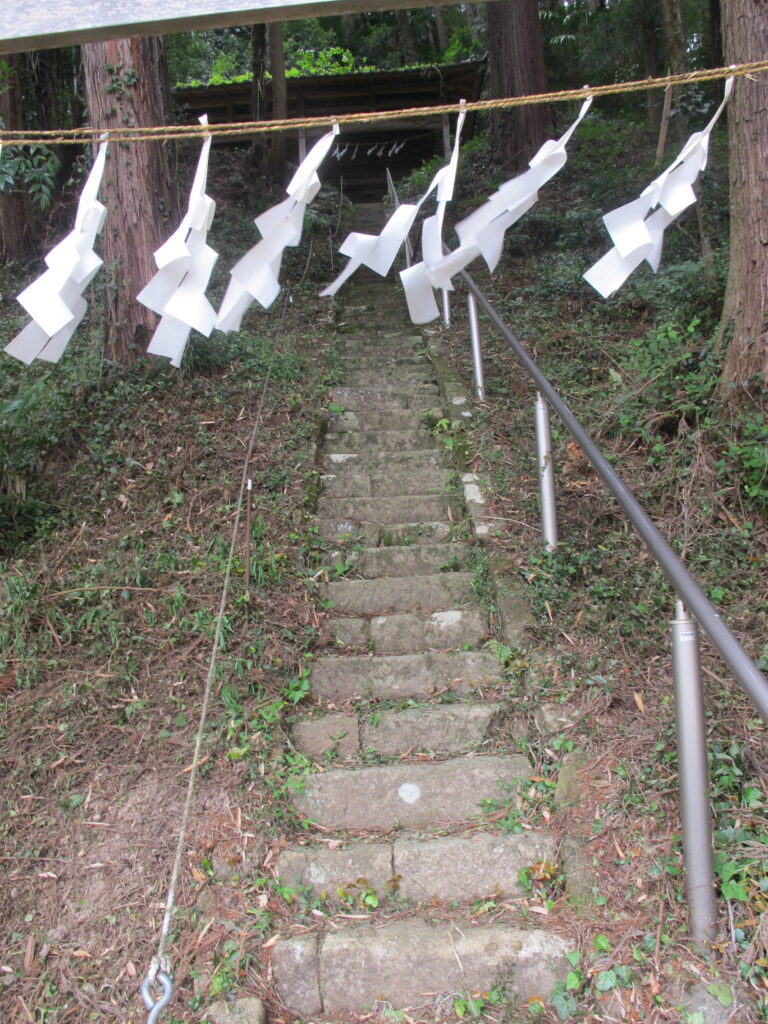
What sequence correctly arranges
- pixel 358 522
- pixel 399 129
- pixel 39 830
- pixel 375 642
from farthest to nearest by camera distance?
pixel 399 129
pixel 358 522
pixel 375 642
pixel 39 830

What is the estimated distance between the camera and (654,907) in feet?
6.73

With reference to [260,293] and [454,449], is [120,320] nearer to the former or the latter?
[454,449]

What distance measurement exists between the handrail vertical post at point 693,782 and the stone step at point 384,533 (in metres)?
2.13

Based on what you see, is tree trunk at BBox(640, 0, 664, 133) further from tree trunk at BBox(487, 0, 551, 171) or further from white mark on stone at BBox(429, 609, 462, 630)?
white mark on stone at BBox(429, 609, 462, 630)

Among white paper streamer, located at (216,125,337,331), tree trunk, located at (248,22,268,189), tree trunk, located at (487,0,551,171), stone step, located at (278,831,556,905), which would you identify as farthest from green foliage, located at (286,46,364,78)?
stone step, located at (278,831,556,905)

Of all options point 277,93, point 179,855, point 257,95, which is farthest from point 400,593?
point 257,95

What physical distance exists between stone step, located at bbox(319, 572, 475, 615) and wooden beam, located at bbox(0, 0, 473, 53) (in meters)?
2.27

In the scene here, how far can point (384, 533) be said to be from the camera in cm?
402

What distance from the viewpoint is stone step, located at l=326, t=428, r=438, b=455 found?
4820mm

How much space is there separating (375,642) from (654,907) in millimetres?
1616

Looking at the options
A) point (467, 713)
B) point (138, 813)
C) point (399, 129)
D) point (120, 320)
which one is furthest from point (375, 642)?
point (399, 129)

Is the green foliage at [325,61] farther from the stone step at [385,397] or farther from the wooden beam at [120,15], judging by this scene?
the wooden beam at [120,15]

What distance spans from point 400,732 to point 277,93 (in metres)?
9.07

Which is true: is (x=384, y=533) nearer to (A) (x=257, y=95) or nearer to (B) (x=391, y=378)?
(B) (x=391, y=378)
